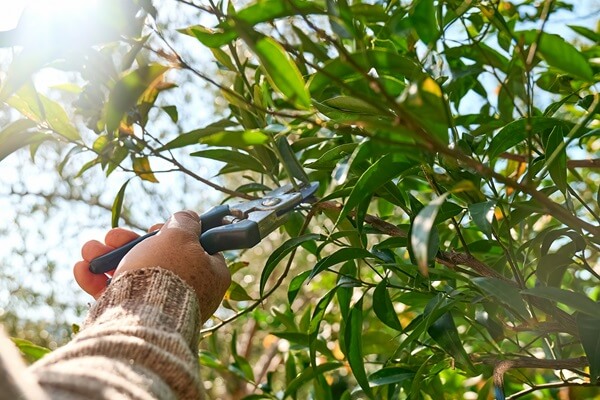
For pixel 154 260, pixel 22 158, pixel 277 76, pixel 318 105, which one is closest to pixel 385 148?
pixel 277 76

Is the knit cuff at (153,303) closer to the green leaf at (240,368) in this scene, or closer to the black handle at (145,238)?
the black handle at (145,238)

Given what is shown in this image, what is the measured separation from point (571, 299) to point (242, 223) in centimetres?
40

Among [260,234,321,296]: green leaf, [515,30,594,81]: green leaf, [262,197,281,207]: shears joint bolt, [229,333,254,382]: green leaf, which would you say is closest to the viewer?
[515,30,594,81]: green leaf

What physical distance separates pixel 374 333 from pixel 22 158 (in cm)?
144

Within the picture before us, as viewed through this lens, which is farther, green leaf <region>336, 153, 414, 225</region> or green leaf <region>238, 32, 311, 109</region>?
green leaf <region>336, 153, 414, 225</region>

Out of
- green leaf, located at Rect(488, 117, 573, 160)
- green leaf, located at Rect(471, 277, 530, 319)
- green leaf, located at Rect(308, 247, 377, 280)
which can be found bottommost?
green leaf, located at Rect(471, 277, 530, 319)

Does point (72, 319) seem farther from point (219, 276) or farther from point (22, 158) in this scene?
point (219, 276)

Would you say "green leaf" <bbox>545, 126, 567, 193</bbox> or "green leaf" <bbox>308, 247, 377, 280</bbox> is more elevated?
"green leaf" <bbox>545, 126, 567, 193</bbox>

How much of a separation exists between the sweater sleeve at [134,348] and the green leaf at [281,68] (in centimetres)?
23

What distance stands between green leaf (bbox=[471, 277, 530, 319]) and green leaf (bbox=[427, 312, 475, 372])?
0.15 meters

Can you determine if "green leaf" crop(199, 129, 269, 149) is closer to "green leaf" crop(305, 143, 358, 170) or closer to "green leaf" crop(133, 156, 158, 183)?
"green leaf" crop(305, 143, 358, 170)

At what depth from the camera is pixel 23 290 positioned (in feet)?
8.08

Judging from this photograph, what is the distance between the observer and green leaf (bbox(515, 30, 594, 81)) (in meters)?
0.57

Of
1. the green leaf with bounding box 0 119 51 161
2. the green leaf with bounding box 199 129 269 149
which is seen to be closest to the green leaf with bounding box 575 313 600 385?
the green leaf with bounding box 199 129 269 149
